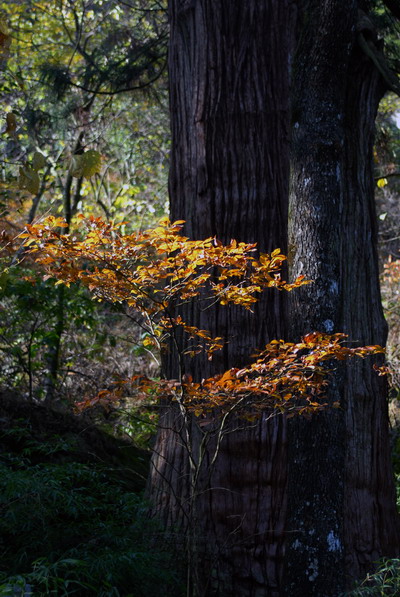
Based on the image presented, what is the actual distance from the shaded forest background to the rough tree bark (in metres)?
0.56

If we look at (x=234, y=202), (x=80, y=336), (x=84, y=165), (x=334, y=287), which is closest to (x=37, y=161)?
(x=84, y=165)

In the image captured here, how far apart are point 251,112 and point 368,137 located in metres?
0.92

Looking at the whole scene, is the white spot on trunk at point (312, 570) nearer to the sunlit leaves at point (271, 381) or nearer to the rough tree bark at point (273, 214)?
the rough tree bark at point (273, 214)

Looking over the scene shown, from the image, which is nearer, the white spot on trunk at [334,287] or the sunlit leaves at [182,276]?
the sunlit leaves at [182,276]

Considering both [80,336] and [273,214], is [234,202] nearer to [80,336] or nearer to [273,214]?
[273,214]

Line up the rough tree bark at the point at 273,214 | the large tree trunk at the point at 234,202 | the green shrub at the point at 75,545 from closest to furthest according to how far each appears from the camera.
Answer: the green shrub at the point at 75,545
the rough tree bark at the point at 273,214
the large tree trunk at the point at 234,202

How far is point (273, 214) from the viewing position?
514 cm

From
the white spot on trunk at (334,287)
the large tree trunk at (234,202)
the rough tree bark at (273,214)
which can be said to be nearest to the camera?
the white spot on trunk at (334,287)

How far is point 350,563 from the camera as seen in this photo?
4.84 meters

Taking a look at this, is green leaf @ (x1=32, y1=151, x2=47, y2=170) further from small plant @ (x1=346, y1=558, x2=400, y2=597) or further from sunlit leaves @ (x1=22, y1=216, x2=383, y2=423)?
small plant @ (x1=346, y1=558, x2=400, y2=597)

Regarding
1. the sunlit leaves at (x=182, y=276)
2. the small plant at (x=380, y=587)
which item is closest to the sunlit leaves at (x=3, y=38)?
the sunlit leaves at (x=182, y=276)

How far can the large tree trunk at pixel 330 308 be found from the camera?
375 cm

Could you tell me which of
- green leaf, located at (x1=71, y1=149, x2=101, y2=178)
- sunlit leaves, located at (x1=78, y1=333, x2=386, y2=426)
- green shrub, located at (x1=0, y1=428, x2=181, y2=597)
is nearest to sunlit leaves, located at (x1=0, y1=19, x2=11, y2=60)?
green leaf, located at (x1=71, y1=149, x2=101, y2=178)

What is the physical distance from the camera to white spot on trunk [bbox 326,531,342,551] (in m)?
3.71
